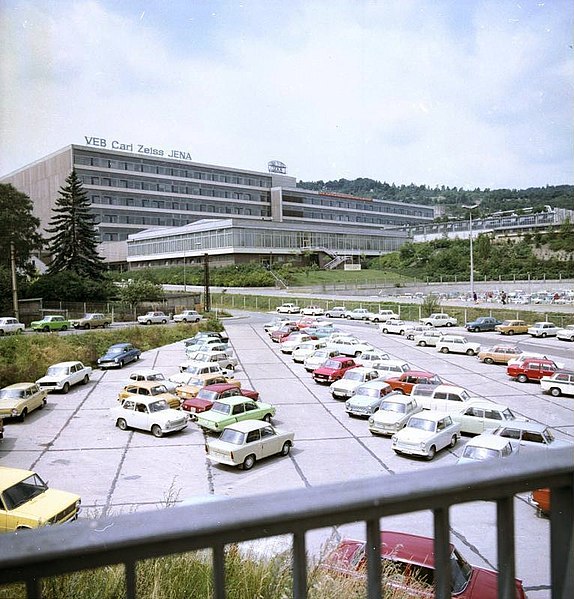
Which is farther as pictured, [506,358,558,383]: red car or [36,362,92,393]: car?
[506,358,558,383]: red car

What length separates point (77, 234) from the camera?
2670 millimetres

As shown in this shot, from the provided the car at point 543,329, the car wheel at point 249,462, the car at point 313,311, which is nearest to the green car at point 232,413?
the car wheel at point 249,462

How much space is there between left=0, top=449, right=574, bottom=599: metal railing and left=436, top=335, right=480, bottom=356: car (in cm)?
452

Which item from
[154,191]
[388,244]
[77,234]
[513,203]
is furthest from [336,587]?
[388,244]

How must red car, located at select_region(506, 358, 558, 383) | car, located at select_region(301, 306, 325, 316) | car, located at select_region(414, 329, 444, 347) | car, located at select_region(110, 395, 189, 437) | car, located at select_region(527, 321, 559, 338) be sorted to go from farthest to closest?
car, located at select_region(301, 306, 325, 316) < car, located at select_region(414, 329, 444, 347) < car, located at select_region(527, 321, 559, 338) < red car, located at select_region(506, 358, 558, 383) < car, located at select_region(110, 395, 189, 437)

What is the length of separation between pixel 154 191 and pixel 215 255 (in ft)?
6.46

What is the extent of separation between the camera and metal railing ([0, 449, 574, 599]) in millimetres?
557

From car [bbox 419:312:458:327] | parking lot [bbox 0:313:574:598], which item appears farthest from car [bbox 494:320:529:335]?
parking lot [bbox 0:313:574:598]

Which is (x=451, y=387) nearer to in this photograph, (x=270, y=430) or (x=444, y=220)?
(x=444, y=220)

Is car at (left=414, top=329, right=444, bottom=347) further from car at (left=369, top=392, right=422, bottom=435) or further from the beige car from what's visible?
car at (left=369, top=392, right=422, bottom=435)

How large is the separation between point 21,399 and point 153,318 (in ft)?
4.69

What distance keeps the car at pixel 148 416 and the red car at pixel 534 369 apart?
2.69 metres

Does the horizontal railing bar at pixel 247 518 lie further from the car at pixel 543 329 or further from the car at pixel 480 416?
the car at pixel 543 329

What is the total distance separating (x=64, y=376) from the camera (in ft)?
8.48
